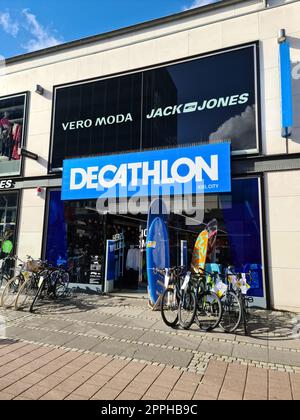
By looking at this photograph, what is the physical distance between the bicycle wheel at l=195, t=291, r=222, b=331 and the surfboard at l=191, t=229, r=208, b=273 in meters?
1.06

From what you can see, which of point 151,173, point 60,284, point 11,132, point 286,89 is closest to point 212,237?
point 151,173

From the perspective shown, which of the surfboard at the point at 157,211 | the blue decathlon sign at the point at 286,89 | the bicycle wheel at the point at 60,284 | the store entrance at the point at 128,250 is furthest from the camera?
the store entrance at the point at 128,250

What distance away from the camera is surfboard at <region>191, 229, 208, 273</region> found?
24.2 ft

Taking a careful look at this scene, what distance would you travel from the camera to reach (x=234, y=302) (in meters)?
6.11

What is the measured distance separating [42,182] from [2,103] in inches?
152

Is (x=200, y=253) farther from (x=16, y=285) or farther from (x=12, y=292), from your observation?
(x=12, y=292)

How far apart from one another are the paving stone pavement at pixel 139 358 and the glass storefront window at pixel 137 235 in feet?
5.61

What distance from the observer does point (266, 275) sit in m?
7.62

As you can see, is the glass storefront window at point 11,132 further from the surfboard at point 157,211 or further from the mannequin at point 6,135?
the surfboard at point 157,211

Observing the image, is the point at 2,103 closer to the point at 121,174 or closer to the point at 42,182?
the point at 42,182

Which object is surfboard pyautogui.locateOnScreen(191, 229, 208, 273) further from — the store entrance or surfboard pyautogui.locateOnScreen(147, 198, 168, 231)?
the store entrance

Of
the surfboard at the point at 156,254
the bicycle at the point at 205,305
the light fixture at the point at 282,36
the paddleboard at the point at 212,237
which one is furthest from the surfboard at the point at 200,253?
the light fixture at the point at 282,36

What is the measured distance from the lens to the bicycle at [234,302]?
579 centimetres

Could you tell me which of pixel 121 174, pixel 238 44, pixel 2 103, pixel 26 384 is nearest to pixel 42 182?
pixel 121 174
